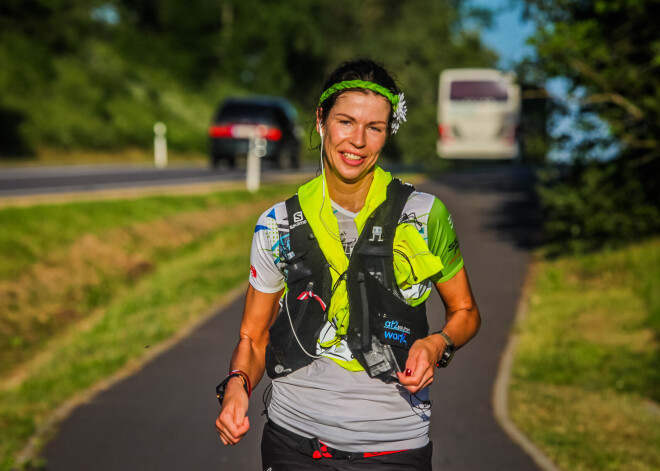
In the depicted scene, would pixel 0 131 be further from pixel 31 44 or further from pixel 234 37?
pixel 234 37

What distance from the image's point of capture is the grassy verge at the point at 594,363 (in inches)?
318

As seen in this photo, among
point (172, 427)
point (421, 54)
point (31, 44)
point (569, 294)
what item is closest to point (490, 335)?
point (569, 294)

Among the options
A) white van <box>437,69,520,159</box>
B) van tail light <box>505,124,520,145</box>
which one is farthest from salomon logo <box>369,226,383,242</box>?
van tail light <box>505,124,520,145</box>

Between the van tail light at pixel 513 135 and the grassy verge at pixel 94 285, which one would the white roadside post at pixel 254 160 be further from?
the van tail light at pixel 513 135

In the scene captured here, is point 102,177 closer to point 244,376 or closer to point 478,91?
point 478,91

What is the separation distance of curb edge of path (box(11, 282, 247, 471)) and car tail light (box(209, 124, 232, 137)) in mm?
11789

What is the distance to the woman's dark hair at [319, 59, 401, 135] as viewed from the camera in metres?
2.85

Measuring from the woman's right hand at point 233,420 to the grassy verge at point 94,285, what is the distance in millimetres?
5175

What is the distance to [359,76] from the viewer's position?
2.84m

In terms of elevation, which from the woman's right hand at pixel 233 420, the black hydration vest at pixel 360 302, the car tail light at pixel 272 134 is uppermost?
the car tail light at pixel 272 134

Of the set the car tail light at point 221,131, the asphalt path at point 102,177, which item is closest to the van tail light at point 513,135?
the asphalt path at point 102,177

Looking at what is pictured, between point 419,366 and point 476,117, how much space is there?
2865cm

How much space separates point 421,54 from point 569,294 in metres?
30.7

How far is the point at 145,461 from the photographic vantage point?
722 cm
